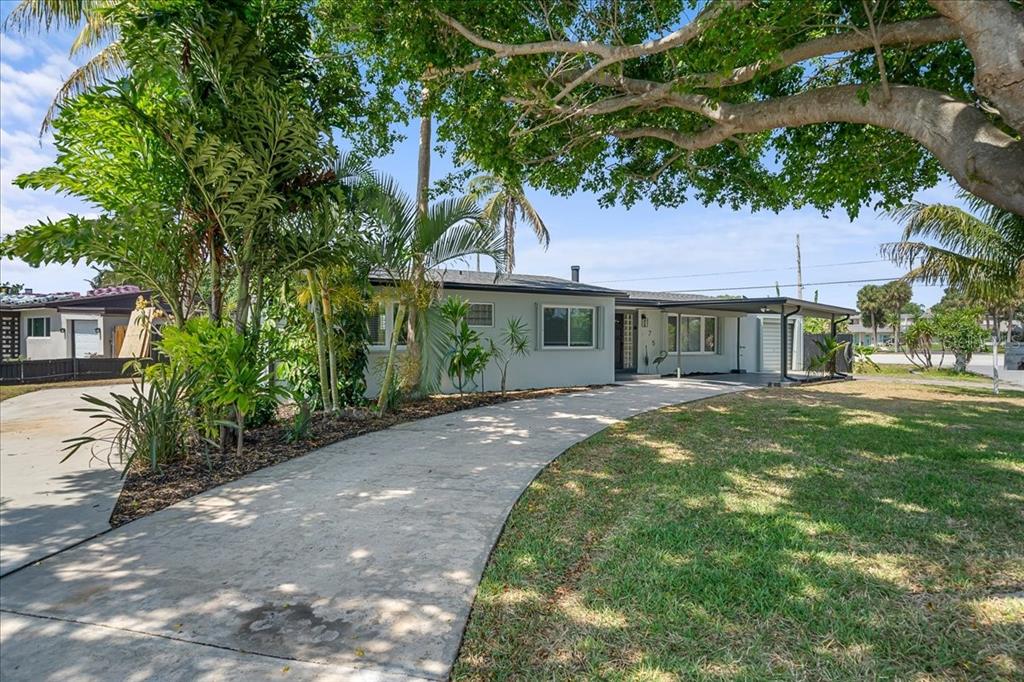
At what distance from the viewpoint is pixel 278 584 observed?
3.17 meters

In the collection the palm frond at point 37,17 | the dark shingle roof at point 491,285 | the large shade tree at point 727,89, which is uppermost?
the palm frond at point 37,17

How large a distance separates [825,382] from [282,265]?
15505 mm

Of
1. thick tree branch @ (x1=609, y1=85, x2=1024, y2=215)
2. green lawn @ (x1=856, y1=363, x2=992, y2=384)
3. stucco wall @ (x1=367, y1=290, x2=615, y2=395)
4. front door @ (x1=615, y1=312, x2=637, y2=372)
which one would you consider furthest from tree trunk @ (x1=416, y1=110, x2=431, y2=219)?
green lawn @ (x1=856, y1=363, x2=992, y2=384)

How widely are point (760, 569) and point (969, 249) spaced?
14.7 m

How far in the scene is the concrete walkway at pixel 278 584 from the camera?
2.47 metres

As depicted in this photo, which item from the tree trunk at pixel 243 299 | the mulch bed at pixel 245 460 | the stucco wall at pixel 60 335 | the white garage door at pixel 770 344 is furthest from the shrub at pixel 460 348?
the white garage door at pixel 770 344

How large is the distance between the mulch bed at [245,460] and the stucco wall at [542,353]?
2.45 m

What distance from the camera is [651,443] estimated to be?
686 cm

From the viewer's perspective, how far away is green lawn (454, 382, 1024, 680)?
2449 millimetres

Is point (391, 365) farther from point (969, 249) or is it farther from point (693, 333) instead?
point (969, 249)

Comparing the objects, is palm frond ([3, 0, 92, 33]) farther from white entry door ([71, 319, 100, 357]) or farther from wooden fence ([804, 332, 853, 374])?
wooden fence ([804, 332, 853, 374])

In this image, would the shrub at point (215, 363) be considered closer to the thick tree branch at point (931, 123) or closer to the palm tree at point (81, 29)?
the palm tree at point (81, 29)

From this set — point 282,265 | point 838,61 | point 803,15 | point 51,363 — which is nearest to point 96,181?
point 282,265

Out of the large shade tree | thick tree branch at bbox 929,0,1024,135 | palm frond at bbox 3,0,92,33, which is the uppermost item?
palm frond at bbox 3,0,92,33
